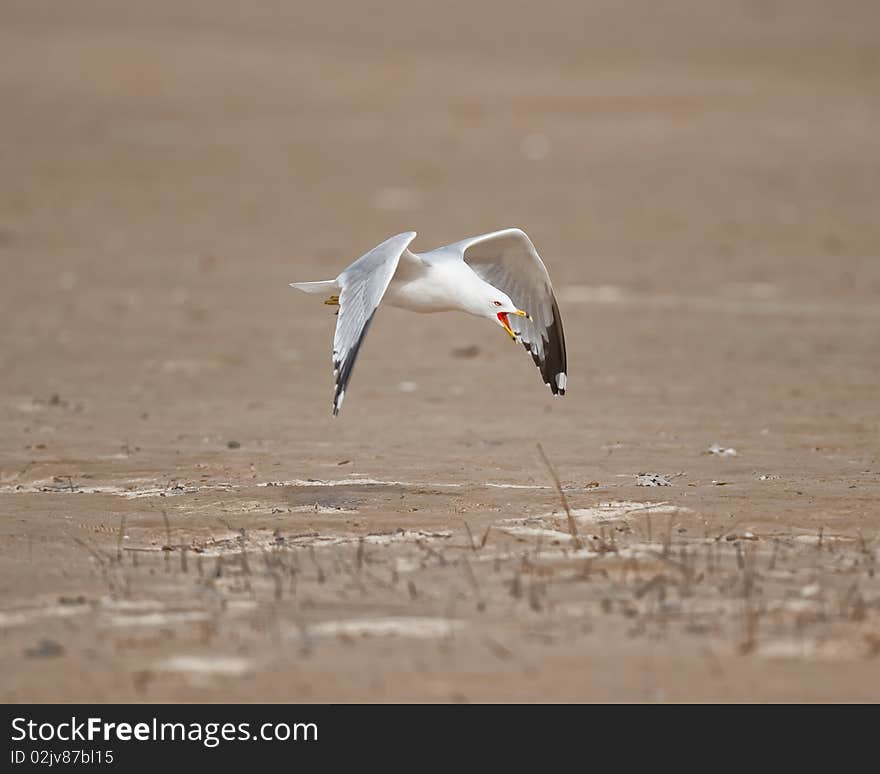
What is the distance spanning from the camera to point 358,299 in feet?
25.2

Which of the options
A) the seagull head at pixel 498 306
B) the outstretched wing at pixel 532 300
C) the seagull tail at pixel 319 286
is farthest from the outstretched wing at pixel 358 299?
the outstretched wing at pixel 532 300

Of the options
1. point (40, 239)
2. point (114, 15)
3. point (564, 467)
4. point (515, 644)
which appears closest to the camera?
point (515, 644)

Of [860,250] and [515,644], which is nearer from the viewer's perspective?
[515,644]

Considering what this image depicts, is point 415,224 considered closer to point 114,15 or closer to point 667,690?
point 667,690

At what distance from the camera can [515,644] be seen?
5039mm

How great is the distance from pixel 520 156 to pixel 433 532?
1618 cm

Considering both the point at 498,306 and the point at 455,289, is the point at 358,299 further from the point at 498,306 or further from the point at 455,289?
the point at 498,306

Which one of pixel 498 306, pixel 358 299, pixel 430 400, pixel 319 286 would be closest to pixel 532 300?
pixel 498 306

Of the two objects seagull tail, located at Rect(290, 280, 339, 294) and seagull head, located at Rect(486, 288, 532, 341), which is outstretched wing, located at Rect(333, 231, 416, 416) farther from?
seagull head, located at Rect(486, 288, 532, 341)

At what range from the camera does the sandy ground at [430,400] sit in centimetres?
508

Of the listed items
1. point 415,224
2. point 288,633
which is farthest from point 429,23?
point 288,633

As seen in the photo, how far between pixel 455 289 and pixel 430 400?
7.00 feet

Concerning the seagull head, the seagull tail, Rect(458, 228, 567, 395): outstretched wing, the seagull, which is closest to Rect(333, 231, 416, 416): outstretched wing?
the seagull

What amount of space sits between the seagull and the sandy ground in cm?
57
